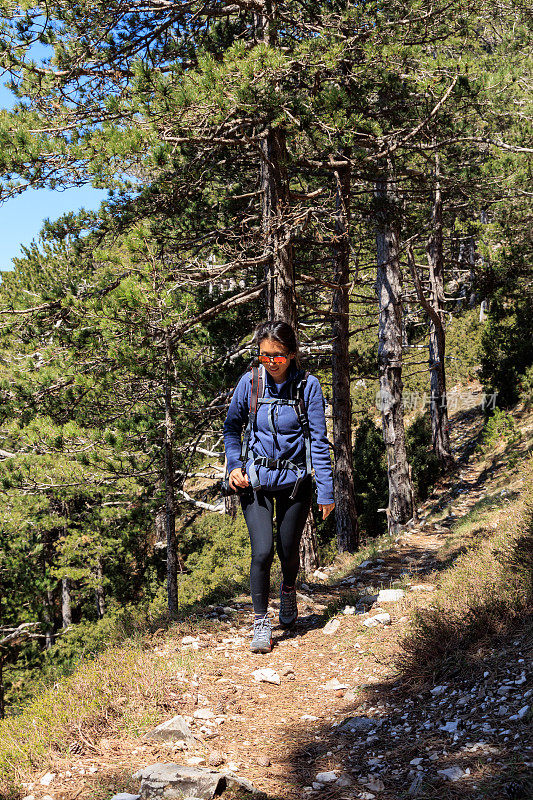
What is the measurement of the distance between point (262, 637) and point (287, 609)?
1.70 ft

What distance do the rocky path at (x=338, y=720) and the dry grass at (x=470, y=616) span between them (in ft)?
0.49

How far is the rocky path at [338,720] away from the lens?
2.67m

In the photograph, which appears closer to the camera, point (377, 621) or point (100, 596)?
point (377, 621)

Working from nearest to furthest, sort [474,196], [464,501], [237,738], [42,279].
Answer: [237,738], [42,279], [474,196], [464,501]

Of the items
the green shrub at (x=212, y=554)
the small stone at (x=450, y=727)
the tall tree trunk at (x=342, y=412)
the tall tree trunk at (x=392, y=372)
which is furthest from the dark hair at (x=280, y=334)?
the green shrub at (x=212, y=554)

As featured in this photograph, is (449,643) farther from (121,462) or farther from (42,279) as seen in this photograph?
(42,279)

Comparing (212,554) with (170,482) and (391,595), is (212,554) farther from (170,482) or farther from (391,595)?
(391,595)

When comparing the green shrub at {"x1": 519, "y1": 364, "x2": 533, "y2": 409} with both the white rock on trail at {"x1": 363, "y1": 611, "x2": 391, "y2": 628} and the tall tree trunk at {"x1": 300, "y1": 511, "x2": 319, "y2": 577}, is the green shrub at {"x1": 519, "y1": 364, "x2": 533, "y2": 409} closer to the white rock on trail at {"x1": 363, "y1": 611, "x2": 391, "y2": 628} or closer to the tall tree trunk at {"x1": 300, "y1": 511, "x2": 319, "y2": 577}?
the tall tree trunk at {"x1": 300, "y1": 511, "x2": 319, "y2": 577}

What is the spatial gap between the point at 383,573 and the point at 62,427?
4.69 metres

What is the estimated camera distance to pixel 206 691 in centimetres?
402

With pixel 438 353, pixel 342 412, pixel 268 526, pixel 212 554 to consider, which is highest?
pixel 438 353

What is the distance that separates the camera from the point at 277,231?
22.1 ft

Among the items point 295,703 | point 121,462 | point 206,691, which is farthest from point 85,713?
point 121,462

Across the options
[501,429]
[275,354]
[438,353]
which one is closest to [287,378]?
[275,354]
